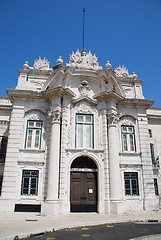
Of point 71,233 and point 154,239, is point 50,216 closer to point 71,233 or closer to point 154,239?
point 71,233

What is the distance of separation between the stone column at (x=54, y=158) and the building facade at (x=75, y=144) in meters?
0.06

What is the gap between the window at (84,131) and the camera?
1502 centimetres

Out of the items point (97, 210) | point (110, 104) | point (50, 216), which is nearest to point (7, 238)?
point (50, 216)

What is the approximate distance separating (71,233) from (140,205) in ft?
28.0

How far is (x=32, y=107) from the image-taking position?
52.1ft

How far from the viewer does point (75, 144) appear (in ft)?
48.6

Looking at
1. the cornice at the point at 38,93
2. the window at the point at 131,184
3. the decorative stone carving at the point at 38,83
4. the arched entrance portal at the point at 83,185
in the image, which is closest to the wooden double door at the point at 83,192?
the arched entrance portal at the point at 83,185

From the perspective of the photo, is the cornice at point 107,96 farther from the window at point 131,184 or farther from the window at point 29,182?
the window at point 29,182

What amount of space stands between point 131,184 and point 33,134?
845cm

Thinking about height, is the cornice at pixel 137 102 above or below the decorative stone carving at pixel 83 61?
below

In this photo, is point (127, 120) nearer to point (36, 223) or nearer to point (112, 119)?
point (112, 119)

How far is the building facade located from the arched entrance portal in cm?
6

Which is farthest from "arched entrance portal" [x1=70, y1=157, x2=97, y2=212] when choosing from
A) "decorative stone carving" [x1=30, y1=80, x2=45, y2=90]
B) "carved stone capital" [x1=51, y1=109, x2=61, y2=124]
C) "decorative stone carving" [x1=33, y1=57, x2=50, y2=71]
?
"decorative stone carving" [x1=33, y1=57, x2=50, y2=71]

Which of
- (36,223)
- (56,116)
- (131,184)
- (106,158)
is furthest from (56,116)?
Answer: (131,184)
